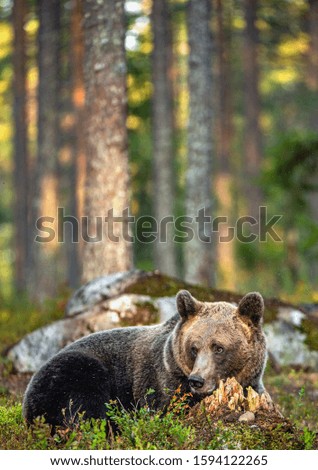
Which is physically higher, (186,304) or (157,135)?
(157,135)

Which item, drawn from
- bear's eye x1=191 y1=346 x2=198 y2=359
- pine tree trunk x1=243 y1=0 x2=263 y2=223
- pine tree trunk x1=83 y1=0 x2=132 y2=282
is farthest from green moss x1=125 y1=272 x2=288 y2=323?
pine tree trunk x1=243 y1=0 x2=263 y2=223

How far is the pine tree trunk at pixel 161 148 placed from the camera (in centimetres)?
2158

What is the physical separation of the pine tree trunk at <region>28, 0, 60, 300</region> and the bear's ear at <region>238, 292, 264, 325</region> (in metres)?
16.2

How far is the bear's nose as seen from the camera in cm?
615

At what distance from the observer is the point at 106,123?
12.3 metres

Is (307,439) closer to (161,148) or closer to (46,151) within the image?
(161,148)

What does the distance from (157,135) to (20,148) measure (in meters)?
7.90

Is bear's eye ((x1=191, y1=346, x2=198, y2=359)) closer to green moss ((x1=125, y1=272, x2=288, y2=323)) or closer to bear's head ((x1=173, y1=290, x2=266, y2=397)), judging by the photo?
bear's head ((x1=173, y1=290, x2=266, y2=397))

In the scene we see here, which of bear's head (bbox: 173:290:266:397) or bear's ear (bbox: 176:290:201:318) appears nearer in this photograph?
bear's head (bbox: 173:290:266:397)

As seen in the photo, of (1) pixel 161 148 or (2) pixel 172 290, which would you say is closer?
(2) pixel 172 290

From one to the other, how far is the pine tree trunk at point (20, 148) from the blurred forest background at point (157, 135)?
0.05 m

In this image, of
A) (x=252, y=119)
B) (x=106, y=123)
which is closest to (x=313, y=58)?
(x=252, y=119)
